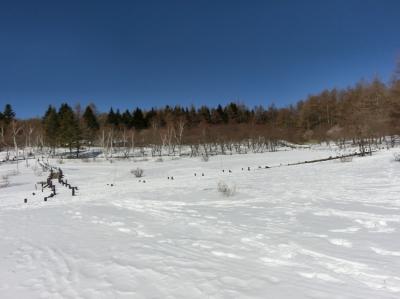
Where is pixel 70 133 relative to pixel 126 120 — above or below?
below

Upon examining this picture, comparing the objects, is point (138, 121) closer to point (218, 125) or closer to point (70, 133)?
point (218, 125)

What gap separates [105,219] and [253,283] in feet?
18.9

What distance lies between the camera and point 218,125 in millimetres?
72812

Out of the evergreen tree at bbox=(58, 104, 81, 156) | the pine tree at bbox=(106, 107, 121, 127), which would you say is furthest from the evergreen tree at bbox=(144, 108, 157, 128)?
the evergreen tree at bbox=(58, 104, 81, 156)

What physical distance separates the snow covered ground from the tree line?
81.7ft

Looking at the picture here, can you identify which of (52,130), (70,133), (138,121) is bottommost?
(70,133)

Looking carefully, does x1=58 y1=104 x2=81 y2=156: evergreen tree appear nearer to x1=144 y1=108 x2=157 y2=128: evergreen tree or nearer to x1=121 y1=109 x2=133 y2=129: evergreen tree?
x1=121 y1=109 x2=133 y2=129: evergreen tree

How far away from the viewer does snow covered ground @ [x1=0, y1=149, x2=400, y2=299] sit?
4309mm

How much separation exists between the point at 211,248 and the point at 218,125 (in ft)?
221

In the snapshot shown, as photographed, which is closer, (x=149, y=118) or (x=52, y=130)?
(x=52, y=130)

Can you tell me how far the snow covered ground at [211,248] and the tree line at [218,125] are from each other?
81.7ft

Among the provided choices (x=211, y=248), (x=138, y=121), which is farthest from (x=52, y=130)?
(x=211, y=248)

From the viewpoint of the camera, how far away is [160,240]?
675cm

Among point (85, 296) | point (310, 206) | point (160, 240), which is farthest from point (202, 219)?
point (85, 296)
